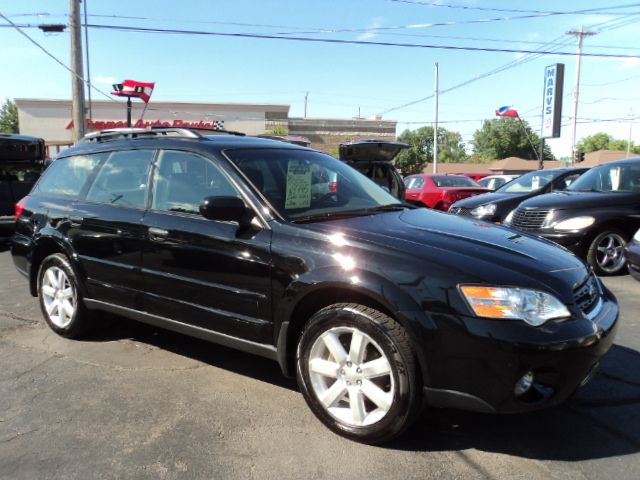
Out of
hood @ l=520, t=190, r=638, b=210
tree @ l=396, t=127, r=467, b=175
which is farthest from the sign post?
hood @ l=520, t=190, r=638, b=210

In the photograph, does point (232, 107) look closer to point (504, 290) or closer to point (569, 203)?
point (569, 203)

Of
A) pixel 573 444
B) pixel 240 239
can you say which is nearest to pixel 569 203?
pixel 573 444

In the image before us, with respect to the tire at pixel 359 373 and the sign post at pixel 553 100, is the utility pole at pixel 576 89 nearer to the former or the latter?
the sign post at pixel 553 100

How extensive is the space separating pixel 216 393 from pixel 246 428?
1.75ft

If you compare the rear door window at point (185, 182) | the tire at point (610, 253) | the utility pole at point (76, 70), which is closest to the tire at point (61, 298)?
the rear door window at point (185, 182)

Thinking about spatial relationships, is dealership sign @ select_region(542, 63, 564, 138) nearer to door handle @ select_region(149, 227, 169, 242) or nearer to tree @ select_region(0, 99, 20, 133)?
door handle @ select_region(149, 227, 169, 242)

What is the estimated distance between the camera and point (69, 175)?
4.70m

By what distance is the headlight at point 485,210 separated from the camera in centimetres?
886

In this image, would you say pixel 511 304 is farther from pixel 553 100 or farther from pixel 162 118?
pixel 162 118

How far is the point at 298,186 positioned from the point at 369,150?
220 inches

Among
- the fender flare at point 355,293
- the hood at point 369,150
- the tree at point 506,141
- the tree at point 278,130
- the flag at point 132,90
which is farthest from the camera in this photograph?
the tree at point 506,141

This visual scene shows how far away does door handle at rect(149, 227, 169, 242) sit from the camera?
3.58 meters

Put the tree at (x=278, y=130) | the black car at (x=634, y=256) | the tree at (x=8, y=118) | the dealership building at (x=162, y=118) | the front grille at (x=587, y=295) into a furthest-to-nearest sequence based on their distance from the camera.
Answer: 1. the tree at (x=8, y=118)
2. the tree at (x=278, y=130)
3. the dealership building at (x=162, y=118)
4. the black car at (x=634, y=256)
5. the front grille at (x=587, y=295)

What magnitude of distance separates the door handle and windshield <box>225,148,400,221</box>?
2.28ft
